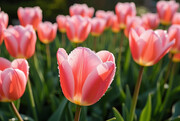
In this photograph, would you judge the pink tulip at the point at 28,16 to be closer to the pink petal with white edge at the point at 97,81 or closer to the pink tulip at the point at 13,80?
the pink tulip at the point at 13,80

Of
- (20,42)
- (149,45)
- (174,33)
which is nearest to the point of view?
(149,45)

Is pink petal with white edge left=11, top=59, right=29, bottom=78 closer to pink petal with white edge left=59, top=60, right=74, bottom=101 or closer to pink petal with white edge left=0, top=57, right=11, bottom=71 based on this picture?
pink petal with white edge left=0, top=57, right=11, bottom=71

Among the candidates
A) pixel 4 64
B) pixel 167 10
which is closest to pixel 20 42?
pixel 4 64

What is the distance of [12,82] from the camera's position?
0.71 metres

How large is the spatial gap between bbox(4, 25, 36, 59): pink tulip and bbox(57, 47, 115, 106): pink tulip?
60cm

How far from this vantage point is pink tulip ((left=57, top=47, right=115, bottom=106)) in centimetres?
61

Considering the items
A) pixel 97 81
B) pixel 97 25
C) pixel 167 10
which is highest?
pixel 97 81

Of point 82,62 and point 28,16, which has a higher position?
point 82,62

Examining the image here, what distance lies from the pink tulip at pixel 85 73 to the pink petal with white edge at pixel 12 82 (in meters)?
0.15

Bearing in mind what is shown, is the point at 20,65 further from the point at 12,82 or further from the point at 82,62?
the point at 82,62

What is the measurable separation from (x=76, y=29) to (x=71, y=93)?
94 cm

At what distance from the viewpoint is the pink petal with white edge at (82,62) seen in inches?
24.1

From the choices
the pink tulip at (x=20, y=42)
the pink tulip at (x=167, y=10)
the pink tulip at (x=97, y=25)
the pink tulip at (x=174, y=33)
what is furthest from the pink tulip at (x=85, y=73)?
the pink tulip at (x=167, y=10)

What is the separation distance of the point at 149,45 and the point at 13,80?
0.61 metres
